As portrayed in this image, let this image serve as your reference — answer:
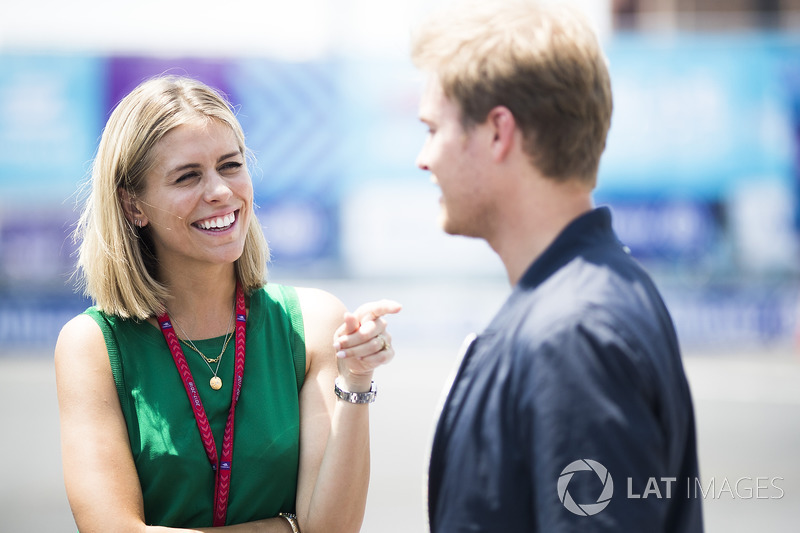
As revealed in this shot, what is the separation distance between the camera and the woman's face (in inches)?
93.1

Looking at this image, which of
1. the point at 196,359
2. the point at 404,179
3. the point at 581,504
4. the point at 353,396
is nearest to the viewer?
the point at 581,504

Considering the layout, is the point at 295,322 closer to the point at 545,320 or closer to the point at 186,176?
the point at 186,176

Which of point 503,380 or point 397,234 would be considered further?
point 397,234

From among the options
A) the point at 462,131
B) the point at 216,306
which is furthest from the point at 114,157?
the point at 462,131

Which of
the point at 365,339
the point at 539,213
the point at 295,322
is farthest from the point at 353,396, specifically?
the point at 539,213

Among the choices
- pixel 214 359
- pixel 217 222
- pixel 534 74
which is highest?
pixel 534 74

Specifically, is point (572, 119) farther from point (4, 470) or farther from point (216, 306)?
point (4, 470)

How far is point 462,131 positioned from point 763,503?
520 cm

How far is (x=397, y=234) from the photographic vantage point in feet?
37.5

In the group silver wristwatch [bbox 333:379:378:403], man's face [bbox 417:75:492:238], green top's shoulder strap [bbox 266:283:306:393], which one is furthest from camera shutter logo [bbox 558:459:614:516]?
green top's shoulder strap [bbox 266:283:306:393]

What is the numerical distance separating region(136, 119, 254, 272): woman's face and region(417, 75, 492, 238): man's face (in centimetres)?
90

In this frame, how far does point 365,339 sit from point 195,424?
53cm

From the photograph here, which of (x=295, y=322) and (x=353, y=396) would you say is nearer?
(x=353, y=396)

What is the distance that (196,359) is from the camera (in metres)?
2.36
